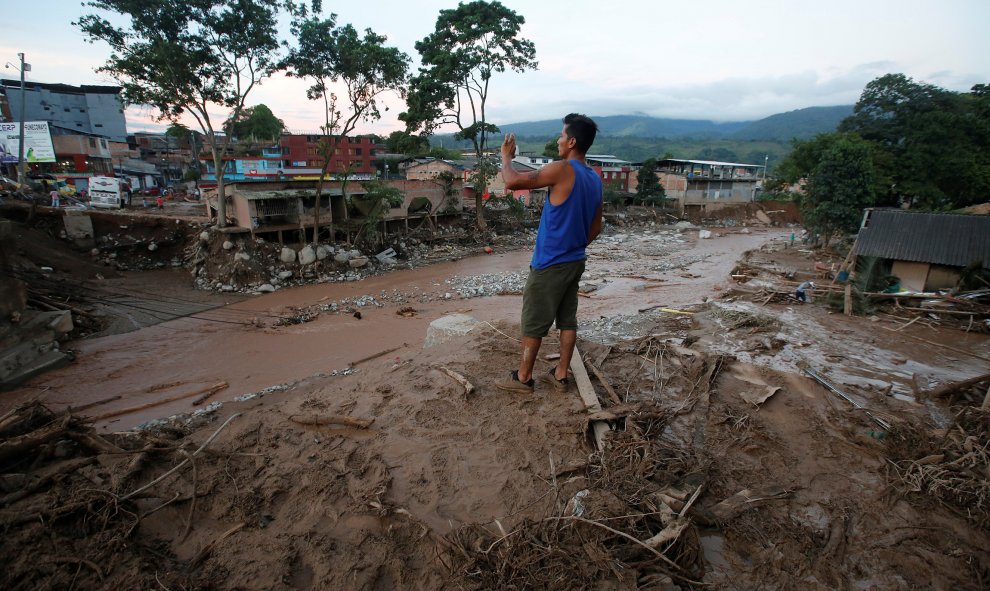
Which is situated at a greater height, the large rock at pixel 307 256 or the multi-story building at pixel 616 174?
the multi-story building at pixel 616 174

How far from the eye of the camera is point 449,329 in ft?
18.9

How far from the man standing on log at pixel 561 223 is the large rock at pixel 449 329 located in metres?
2.43

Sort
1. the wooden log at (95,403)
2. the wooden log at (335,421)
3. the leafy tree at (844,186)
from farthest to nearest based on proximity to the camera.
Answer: the leafy tree at (844,186) → the wooden log at (95,403) → the wooden log at (335,421)

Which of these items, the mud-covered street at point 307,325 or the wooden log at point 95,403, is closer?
the wooden log at point 95,403

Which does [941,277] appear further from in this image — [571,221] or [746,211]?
[746,211]

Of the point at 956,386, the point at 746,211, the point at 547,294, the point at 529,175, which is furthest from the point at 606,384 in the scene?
the point at 746,211

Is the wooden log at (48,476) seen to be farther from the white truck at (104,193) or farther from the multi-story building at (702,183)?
the multi-story building at (702,183)

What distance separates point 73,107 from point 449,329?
50.3 m

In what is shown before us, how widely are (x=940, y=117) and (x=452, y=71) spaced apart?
23079mm

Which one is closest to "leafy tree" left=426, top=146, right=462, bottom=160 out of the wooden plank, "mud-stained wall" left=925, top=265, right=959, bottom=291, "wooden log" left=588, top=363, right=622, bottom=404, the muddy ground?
"mud-stained wall" left=925, top=265, right=959, bottom=291

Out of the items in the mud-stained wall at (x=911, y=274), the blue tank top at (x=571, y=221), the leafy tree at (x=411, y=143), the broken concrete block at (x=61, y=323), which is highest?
the leafy tree at (x=411, y=143)

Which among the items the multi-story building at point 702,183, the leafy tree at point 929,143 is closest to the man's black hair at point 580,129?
the leafy tree at point 929,143

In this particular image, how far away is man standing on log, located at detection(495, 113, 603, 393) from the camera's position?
2914mm

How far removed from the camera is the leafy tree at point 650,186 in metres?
35.2
